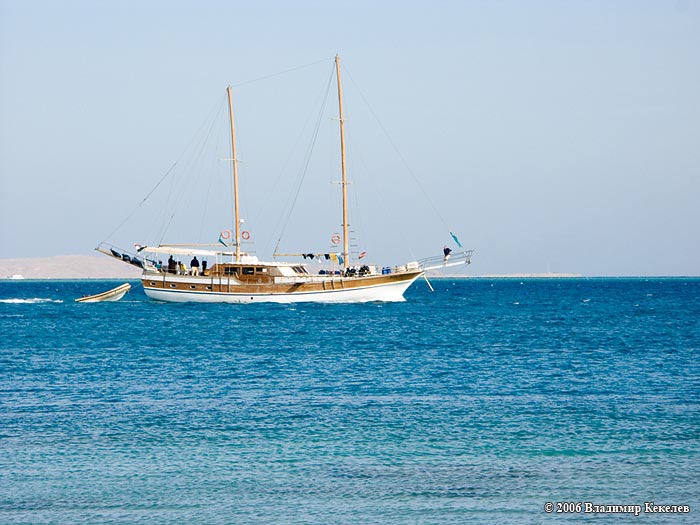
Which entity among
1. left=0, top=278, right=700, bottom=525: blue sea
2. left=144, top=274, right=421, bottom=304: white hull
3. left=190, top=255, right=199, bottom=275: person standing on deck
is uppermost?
left=190, top=255, right=199, bottom=275: person standing on deck

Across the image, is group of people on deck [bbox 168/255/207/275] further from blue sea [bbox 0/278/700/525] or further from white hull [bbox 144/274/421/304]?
blue sea [bbox 0/278/700/525]

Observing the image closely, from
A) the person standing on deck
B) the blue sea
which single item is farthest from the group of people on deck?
the blue sea

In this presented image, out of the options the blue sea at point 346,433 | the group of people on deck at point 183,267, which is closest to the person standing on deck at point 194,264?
the group of people on deck at point 183,267

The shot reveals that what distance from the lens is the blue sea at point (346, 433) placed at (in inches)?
695

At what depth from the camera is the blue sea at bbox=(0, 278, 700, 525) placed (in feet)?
57.9

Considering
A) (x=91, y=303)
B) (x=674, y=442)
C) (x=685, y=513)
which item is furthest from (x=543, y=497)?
(x=91, y=303)

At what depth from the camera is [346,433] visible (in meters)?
24.2

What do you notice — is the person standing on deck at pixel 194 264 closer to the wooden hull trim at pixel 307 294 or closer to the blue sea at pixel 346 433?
the wooden hull trim at pixel 307 294

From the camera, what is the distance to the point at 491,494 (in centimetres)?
1812

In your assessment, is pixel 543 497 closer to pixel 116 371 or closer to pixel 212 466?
pixel 212 466

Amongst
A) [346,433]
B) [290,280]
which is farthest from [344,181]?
[346,433]

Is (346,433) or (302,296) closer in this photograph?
(346,433)

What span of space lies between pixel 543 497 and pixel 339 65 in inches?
3077

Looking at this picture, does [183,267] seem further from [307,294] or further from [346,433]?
[346,433]
